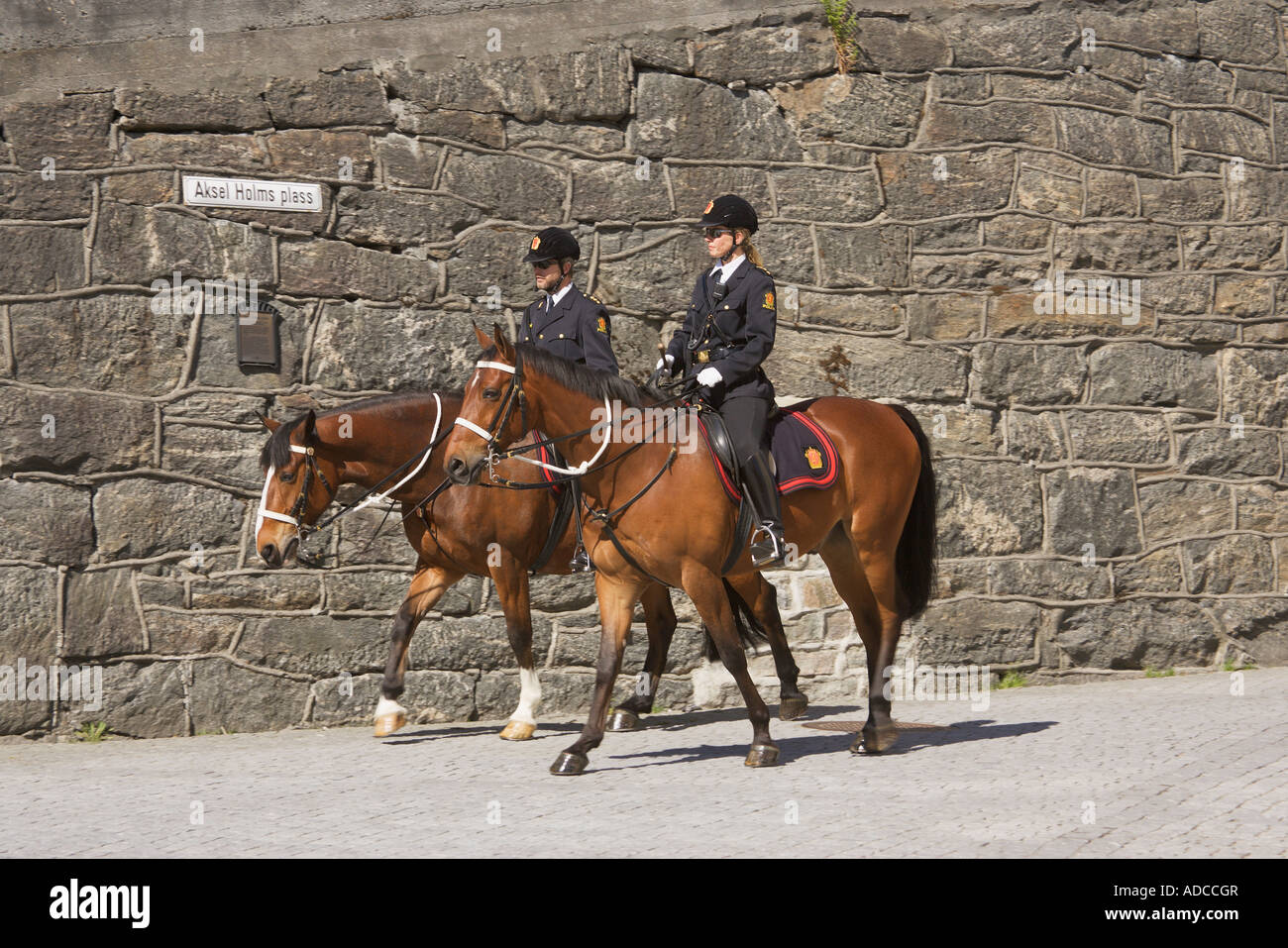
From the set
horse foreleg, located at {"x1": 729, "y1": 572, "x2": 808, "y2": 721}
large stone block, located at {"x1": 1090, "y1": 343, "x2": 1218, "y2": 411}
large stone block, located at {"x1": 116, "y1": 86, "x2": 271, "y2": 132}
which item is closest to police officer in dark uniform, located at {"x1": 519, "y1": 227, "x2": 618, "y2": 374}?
horse foreleg, located at {"x1": 729, "y1": 572, "x2": 808, "y2": 721}

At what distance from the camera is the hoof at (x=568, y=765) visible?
6988 millimetres

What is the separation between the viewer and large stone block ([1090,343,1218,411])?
10289 millimetres

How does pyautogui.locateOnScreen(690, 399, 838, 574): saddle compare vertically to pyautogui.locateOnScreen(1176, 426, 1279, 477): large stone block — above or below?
above

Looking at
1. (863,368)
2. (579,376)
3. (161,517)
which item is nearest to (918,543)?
(863,368)

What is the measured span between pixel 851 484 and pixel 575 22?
409cm

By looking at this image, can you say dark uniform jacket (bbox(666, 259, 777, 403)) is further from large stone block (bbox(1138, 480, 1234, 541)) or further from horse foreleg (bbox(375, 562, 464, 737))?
large stone block (bbox(1138, 480, 1234, 541))

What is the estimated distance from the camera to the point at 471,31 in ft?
32.1

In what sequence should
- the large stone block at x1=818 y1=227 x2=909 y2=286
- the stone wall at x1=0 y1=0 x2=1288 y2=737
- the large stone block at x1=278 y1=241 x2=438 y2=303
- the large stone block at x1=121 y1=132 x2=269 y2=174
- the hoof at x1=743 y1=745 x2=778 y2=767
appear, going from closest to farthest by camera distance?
the hoof at x1=743 y1=745 x2=778 y2=767, the stone wall at x1=0 y1=0 x2=1288 y2=737, the large stone block at x1=121 y1=132 x2=269 y2=174, the large stone block at x1=278 y1=241 x2=438 y2=303, the large stone block at x1=818 y1=227 x2=909 y2=286

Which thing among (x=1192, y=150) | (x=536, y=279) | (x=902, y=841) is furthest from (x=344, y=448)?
(x=1192, y=150)

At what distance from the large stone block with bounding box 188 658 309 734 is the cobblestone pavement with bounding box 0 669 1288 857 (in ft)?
0.59

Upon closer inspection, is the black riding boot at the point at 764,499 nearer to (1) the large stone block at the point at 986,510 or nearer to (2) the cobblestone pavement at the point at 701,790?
(2) the cobblestone pavement at the point at 701,790

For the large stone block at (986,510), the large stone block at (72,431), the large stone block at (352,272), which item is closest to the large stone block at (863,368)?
the large stone block at (986,510)

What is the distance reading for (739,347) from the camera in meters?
7.72

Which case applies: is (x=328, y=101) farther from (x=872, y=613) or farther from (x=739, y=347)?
(x=872, y=613)
